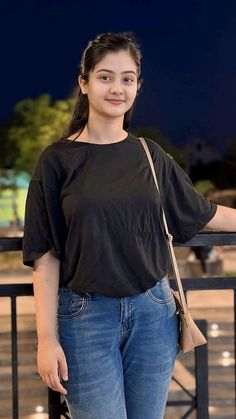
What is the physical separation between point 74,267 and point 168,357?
256mm

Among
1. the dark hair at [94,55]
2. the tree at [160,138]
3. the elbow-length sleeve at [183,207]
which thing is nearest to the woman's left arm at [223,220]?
the elbow-length sleeve at [183,207]

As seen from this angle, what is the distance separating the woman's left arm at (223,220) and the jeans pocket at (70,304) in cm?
38

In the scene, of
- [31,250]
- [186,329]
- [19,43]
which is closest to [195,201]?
[186,329]

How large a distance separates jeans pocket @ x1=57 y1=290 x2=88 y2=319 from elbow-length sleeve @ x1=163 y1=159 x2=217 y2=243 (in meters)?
0.27

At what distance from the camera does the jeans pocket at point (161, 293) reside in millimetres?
1246

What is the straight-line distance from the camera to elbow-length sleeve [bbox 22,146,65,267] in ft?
4.00

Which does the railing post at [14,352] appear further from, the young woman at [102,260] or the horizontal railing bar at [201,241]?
the young woman at [102,260]

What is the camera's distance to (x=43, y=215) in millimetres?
1229

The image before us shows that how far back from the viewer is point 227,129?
1797 cm

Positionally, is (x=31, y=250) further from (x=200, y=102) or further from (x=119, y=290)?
(x=200, y=102)

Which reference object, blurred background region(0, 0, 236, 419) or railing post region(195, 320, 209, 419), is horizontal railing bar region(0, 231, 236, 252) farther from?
blurred background region(0, 0, 236, 419)

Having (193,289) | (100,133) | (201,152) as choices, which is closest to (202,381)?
(193,289)

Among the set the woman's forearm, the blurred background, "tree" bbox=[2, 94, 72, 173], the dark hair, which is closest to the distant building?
the blurred background

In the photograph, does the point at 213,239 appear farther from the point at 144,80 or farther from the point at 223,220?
the point at 144,80
